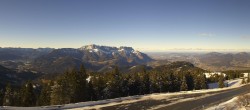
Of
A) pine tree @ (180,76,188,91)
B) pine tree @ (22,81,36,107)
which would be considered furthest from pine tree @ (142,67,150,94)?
pine tree @ (22,81,36,107)

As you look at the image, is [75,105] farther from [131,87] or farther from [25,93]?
[131,87]

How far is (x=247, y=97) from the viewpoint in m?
57.5

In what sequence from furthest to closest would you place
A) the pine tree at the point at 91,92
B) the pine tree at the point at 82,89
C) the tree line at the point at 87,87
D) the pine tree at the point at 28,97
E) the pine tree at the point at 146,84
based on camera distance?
the pine tree at the point at 146,84 < the pine tree at the point at 91,92 < the pine tree at the point at 28,97 < the pine tree at the point at 82,89 < the tree line at the point at 87,87

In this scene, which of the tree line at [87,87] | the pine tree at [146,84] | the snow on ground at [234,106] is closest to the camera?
the snow on ground at [234,106]

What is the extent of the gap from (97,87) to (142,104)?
38.0 metres

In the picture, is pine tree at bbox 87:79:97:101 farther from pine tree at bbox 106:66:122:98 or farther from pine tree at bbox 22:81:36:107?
pine tree at bbox 22:81:36:107

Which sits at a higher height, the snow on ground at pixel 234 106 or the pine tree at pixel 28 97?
the snow on ground at pixel 234 106

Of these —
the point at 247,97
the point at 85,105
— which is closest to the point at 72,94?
the point at 85,105

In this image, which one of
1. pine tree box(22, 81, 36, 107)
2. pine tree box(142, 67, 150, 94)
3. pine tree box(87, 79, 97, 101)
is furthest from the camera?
pine tree box(142, 67, 150, 94)

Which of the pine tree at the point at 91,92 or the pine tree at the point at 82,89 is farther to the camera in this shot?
the pine tree at the point at 91,92

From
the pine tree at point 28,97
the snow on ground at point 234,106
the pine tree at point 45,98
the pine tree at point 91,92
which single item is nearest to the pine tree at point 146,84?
the pine tree at point 91,92

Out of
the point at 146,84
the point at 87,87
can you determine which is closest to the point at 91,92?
the point at 87,87

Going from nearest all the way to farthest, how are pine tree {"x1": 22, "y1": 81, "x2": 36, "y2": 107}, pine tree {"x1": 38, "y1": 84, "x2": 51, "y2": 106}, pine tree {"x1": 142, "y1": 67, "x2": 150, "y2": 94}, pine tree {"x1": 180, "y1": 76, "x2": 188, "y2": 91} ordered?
pine tree {"x1": 22, "y1": 81, "x2": 36, "y2": 107}
pine tree {"x1": 38, "y1": 84, "x2": 51, "y2": 106}
pine tree {"x1": 142, "y1": 67, "x2": 150, "y2": 94}
pine tree {"x1": 180, "y1": 76, "x2": 188, "y2": 91}

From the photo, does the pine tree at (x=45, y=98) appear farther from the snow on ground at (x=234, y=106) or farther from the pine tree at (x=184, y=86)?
the pine tree at (x=184, y=86)
